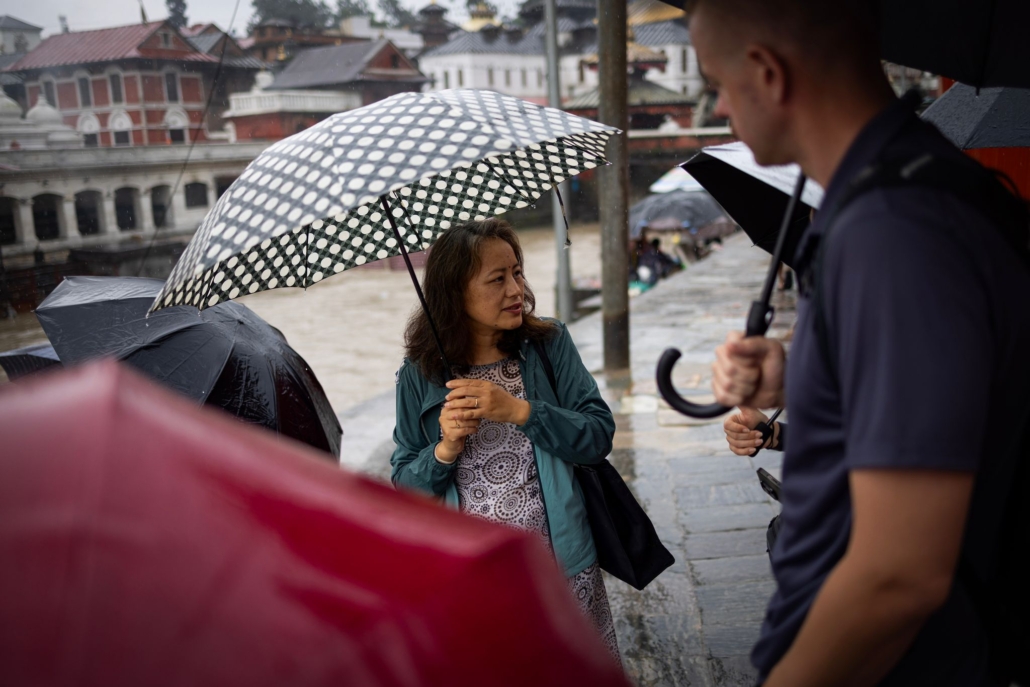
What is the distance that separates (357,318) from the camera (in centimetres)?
2297

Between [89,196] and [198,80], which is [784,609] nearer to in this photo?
[89,196]

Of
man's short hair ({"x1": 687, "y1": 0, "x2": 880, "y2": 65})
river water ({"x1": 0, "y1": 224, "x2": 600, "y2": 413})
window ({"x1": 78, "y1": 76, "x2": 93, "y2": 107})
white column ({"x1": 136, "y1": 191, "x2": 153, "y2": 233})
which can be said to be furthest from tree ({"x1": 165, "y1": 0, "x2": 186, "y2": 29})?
man's short hair ({"x1": 687, "y1": 0, "x2": 880, "y2": 65})

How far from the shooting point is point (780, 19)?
0.98m

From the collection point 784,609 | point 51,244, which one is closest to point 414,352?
point 784,609

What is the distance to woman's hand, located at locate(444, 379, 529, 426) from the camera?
1.96 m

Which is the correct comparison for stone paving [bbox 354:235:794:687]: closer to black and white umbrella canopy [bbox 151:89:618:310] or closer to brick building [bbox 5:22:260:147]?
black and white umbrella canopy [bbox 151:89:618:310]

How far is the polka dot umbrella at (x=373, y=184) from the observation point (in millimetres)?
1670

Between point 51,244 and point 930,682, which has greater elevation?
point 930,682

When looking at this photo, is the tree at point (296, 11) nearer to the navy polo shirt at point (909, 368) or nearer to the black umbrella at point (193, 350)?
the black umbrella at point (193, 350)

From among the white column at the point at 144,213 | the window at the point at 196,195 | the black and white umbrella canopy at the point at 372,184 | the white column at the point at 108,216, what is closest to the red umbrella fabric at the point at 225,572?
the black and white umbrella canopy at the point at 372,184

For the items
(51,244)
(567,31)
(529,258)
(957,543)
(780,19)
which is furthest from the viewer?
(567,31)

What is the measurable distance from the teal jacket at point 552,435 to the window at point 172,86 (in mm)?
15450

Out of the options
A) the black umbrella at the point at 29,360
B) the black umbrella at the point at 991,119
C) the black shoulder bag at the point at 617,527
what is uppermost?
the black umbrella at the point at 991,119

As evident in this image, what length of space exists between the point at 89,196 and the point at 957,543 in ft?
44.7
